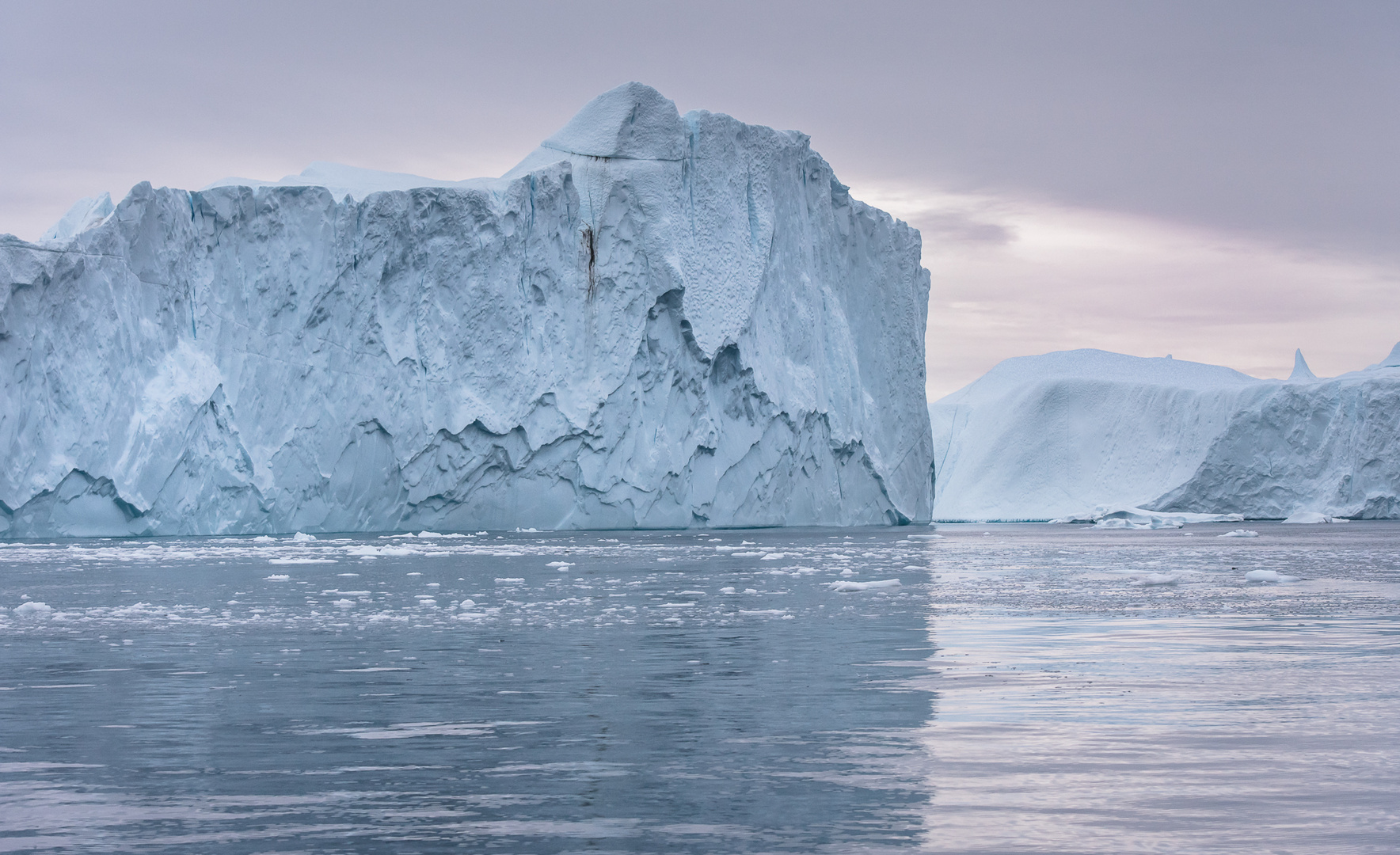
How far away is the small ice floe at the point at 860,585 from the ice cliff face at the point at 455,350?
14.7 meters

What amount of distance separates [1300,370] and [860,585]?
39.0 meters

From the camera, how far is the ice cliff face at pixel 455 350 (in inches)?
859

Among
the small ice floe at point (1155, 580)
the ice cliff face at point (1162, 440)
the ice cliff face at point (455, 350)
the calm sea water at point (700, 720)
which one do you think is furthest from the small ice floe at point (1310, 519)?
the calm sea water at point (700, 720)

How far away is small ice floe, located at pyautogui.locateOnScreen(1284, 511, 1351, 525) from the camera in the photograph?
37.7 m

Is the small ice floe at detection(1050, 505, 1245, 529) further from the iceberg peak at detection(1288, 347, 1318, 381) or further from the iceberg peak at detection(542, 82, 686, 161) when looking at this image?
the iceberg peak at detection(542, 82, 686, 161)

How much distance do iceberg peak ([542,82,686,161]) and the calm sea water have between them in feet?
59.7

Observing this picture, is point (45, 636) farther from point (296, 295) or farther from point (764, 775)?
point (296, 295)

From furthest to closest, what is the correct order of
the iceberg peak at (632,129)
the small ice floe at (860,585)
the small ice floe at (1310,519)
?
the small ice floe at (1310,519)
the iceberg peak at (632,129)
the small ice floe at (860,585)

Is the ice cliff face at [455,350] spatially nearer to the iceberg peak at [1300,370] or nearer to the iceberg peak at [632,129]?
the iceberg peak at [632,129]

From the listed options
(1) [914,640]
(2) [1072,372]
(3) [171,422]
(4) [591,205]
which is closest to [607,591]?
(1) [914,640]

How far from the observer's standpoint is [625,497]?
86.7 feet

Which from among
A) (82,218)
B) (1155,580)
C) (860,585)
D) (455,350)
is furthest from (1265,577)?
(82,218)

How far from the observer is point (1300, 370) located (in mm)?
44625

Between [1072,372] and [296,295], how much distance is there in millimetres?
38392
